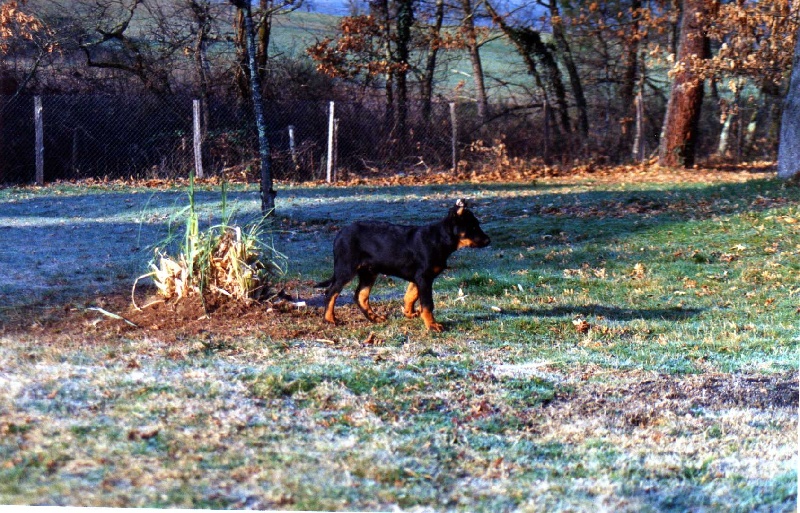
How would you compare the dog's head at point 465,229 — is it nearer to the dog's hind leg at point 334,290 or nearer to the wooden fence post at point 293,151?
the dog's hind leg at point 334,290

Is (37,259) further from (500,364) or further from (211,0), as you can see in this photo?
(211,0)

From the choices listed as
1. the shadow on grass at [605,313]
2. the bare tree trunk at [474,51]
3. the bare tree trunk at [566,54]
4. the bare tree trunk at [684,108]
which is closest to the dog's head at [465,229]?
the shadow on grass at [605,313]

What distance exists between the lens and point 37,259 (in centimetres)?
948

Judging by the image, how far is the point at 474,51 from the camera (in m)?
24.7

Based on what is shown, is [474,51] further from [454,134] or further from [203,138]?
[203,138]

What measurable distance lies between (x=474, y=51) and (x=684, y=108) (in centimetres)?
623

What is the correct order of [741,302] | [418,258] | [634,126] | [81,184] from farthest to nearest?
[634,126] < [81,184] < [741,302] < [418,258]

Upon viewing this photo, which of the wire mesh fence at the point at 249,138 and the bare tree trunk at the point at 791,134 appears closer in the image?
the bare tree trunk at the point at 791,134

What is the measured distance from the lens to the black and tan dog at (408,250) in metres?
6.87

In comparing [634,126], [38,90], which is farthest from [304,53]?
[634,126]

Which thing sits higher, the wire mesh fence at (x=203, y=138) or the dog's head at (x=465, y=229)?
the wire mesh fence at (x=203, y=138)

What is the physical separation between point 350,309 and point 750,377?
10.5 feet

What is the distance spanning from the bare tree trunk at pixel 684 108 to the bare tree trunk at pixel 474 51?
4.52 m

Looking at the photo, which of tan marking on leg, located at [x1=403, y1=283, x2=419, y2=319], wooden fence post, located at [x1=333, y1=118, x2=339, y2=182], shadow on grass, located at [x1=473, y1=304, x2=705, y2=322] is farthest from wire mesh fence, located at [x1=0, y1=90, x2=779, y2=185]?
tan marking on leg, located at [x1=403, y1=283, x2=419, y2=319]
